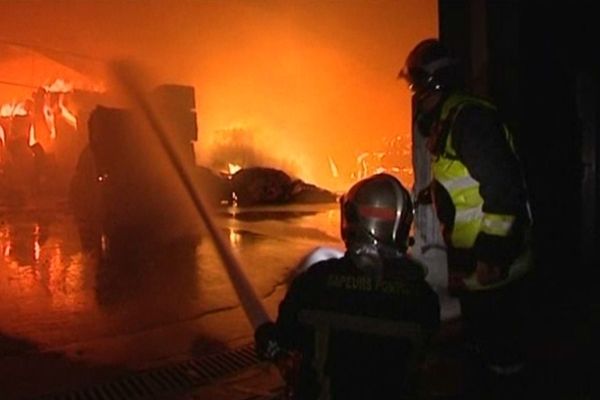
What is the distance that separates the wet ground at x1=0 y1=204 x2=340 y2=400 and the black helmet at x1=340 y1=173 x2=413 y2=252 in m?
2.38

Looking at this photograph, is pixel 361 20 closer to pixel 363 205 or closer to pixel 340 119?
pixel 340 119

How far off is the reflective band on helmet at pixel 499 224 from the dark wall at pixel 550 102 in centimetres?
246

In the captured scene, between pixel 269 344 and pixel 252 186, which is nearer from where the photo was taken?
pixel 269 344

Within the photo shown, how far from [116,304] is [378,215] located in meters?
4.21

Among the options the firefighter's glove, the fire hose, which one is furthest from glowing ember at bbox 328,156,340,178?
the firefighter's glove

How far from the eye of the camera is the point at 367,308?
2.17 meters

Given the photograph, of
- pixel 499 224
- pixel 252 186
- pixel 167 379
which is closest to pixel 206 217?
pixel 167 379

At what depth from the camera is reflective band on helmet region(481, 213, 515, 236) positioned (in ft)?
9.84

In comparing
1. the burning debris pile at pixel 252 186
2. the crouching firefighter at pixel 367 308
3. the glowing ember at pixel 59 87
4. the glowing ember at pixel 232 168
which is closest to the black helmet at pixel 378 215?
the crouching firefighter at pixel 367 308

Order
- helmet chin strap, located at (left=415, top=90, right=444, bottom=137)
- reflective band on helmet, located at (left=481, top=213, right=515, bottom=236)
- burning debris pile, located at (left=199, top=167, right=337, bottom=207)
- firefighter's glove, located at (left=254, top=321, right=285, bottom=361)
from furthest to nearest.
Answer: burning debris pile, located at (left=199, top=167, right=337, bottom=207) < helmet chin strap, located at (left=415, top=90, right=444, bottom=137) < reflective band on helmet, located at (left=481, top=213, right=515, bottom=236) < firefighter's glove, located at (left=254, top=321, right=285, bottom=361)

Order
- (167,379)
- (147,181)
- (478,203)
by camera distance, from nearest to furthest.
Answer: (478,203), (167,379), (147,181)

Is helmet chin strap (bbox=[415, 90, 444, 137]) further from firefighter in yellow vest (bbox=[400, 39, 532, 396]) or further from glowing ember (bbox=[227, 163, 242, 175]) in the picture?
glowing ember (bbox=[227, 163, 242, 175])

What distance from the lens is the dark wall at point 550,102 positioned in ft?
17.4

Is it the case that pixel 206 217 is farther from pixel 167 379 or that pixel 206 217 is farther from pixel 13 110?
pixel 13 110
